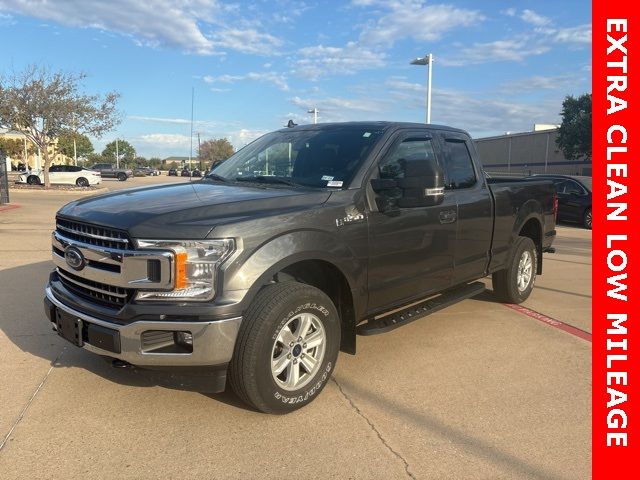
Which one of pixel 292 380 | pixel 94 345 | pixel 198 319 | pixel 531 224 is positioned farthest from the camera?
Result: pixel 531 224

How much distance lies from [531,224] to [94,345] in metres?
5.26

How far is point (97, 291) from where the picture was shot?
10.9 ft

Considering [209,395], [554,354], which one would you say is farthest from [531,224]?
[209,395]

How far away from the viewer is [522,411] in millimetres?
3576

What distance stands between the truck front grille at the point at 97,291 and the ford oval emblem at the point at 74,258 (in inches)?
4.1

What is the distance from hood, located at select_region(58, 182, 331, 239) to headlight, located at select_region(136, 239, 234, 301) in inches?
2.0

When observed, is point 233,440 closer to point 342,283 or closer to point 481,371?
point 342,283

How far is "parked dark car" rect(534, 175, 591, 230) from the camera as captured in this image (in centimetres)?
1548

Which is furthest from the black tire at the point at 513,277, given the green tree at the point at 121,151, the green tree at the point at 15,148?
the green tree at the point at 121,151

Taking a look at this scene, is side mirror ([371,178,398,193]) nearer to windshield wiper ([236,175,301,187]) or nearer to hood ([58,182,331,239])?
hood ([58,182,331,239])

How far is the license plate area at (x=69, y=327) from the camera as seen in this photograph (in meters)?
3.31

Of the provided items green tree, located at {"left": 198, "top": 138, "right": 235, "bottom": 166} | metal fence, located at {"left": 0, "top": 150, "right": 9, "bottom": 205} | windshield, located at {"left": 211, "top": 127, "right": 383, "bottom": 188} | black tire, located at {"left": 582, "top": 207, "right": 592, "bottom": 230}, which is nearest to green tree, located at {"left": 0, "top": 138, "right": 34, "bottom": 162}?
green tree, located at {"left": 198, "top": 138, "right": 235, "bottom": 166}

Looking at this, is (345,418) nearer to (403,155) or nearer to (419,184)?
(419,184)
